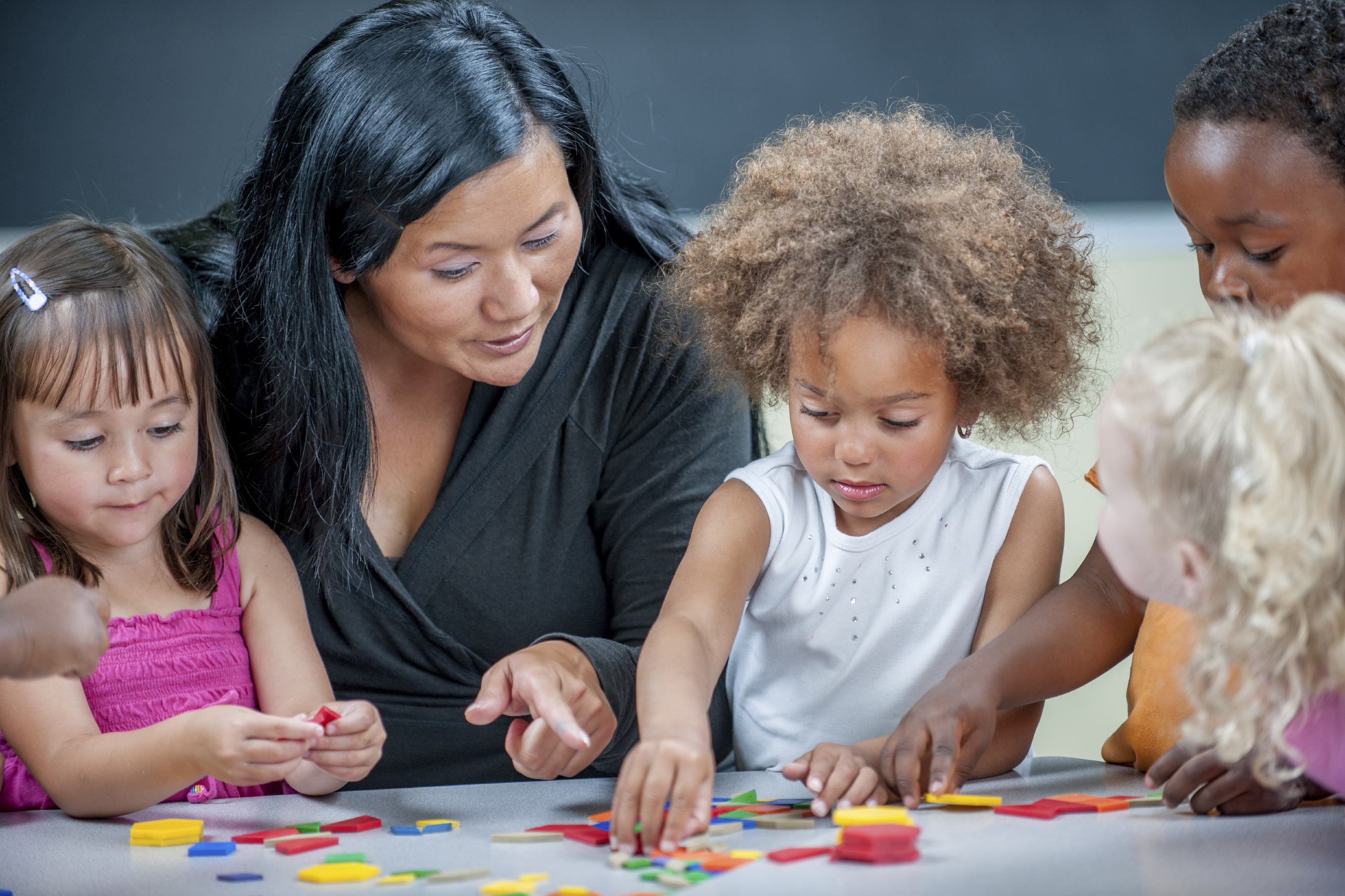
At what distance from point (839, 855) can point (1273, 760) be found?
295 mm

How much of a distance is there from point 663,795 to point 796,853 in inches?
4.1

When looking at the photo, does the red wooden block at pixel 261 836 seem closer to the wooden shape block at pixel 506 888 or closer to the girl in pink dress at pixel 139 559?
the girl in pink dress at pixel 139 559

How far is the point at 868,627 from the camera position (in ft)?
4.06

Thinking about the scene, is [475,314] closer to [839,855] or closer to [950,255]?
[950,255]

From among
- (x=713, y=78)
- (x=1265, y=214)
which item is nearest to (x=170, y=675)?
(x=1265, y=214)

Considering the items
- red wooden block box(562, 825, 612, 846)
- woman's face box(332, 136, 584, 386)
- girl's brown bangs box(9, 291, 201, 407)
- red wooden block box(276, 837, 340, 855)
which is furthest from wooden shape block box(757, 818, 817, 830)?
girl's brown bangs box(9, 291, 201, 407)

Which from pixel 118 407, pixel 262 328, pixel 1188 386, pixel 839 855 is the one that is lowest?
pixel 839 855

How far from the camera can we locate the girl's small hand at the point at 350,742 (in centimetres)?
102

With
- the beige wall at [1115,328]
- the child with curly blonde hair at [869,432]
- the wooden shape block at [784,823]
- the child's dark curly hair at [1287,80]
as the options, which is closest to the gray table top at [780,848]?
the wooden shape block at [784,823]

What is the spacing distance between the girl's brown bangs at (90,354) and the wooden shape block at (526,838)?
56 centimetres

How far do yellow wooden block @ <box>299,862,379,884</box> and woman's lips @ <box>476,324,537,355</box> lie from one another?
1.88 feet

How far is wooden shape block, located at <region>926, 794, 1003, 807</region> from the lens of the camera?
964mm

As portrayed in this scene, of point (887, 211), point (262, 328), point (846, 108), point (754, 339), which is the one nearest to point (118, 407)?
point (262, 328)

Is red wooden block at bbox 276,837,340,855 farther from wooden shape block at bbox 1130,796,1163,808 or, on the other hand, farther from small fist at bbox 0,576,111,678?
wooden shape block at bbox 1130,796,1163,808
